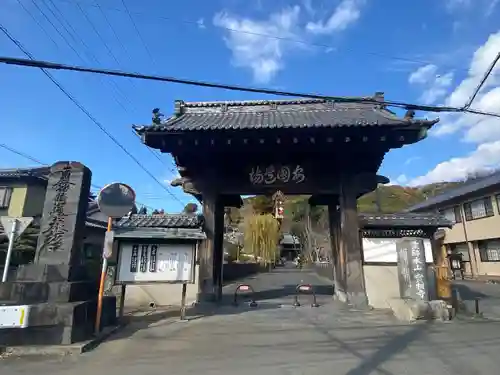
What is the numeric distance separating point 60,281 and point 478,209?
31.6 m

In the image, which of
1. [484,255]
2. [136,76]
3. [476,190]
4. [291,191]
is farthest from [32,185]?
[484,255]

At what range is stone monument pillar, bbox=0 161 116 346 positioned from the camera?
5.89 meters

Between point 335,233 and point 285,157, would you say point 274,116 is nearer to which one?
point 285,157

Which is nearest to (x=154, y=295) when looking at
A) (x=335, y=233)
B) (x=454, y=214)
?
(x=335, y=233)

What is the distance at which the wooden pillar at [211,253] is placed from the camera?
9938mm

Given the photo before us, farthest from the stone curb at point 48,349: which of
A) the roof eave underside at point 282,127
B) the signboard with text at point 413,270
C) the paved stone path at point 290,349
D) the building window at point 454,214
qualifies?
the building window at point 454,214

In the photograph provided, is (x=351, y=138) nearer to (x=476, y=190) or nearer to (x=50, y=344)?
(x=50, y=344)

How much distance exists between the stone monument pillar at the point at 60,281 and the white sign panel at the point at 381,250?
7.93m

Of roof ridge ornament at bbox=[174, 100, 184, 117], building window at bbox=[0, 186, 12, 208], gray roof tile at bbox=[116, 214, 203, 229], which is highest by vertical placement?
roof ridge ornament at bbox=[174, 100, 184, 117]

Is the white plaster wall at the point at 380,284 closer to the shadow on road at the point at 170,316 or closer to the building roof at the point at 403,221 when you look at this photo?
the building roof at the point at 403,221

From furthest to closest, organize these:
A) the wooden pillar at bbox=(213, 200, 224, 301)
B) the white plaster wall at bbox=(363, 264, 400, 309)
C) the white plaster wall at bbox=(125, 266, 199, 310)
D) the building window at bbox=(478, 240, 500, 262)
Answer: the building window at bbox=(478, 240, 500, 262)
the white plaster wall at bbox=(125, 266, 199, 310)
the white plaster wall at bbox=(363, 264, 400, 309)
the wooden pillar at bbox=(213, 200, 224, 301)

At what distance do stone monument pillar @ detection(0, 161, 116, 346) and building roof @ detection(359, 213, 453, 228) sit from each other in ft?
27.1

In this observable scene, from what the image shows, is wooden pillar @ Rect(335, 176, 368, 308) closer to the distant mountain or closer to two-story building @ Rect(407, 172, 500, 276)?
two-story building @ Rect(407, 172, 500, 276)

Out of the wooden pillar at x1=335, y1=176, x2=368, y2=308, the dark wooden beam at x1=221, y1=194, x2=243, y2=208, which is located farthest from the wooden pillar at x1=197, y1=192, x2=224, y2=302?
the wooden pillar at x1=335, y1=176, x2=368, y2=308
